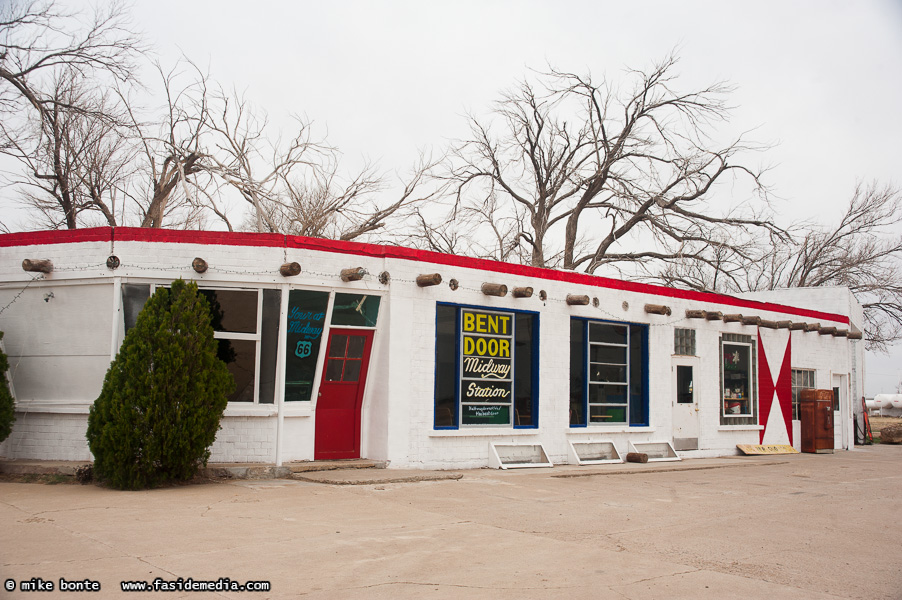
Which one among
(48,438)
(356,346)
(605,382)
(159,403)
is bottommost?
(48,438)

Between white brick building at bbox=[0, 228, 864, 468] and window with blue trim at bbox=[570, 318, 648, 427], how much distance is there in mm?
41

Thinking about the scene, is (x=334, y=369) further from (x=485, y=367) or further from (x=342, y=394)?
(x=485, y=367)

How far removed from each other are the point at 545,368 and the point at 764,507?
5.31m

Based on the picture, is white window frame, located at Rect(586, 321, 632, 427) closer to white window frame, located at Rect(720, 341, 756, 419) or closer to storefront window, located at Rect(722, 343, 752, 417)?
white window frame, located at Rect(720, 341, 756, 419)

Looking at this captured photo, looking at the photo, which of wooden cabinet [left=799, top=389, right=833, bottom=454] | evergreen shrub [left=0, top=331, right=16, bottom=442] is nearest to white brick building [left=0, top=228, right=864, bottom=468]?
evergreen shrub [left=0, top=331, right=16, bottom=442]

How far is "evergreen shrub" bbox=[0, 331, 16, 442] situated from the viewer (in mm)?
10828

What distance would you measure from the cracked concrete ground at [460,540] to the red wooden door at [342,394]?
148 cm

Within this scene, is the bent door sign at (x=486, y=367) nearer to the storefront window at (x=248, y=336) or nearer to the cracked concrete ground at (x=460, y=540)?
the cracked concrete ground at (x=460, y=540)

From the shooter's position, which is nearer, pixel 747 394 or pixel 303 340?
pixel 303 340

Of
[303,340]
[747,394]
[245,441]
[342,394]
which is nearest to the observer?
[245,441]

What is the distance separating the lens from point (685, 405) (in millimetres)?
17688

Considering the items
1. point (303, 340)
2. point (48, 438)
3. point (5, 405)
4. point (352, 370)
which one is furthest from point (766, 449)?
point (5, 405)

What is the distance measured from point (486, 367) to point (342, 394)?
9.48ft

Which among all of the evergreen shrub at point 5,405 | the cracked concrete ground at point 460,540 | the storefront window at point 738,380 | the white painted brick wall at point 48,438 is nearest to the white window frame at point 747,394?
the storefront window at point 738,380
